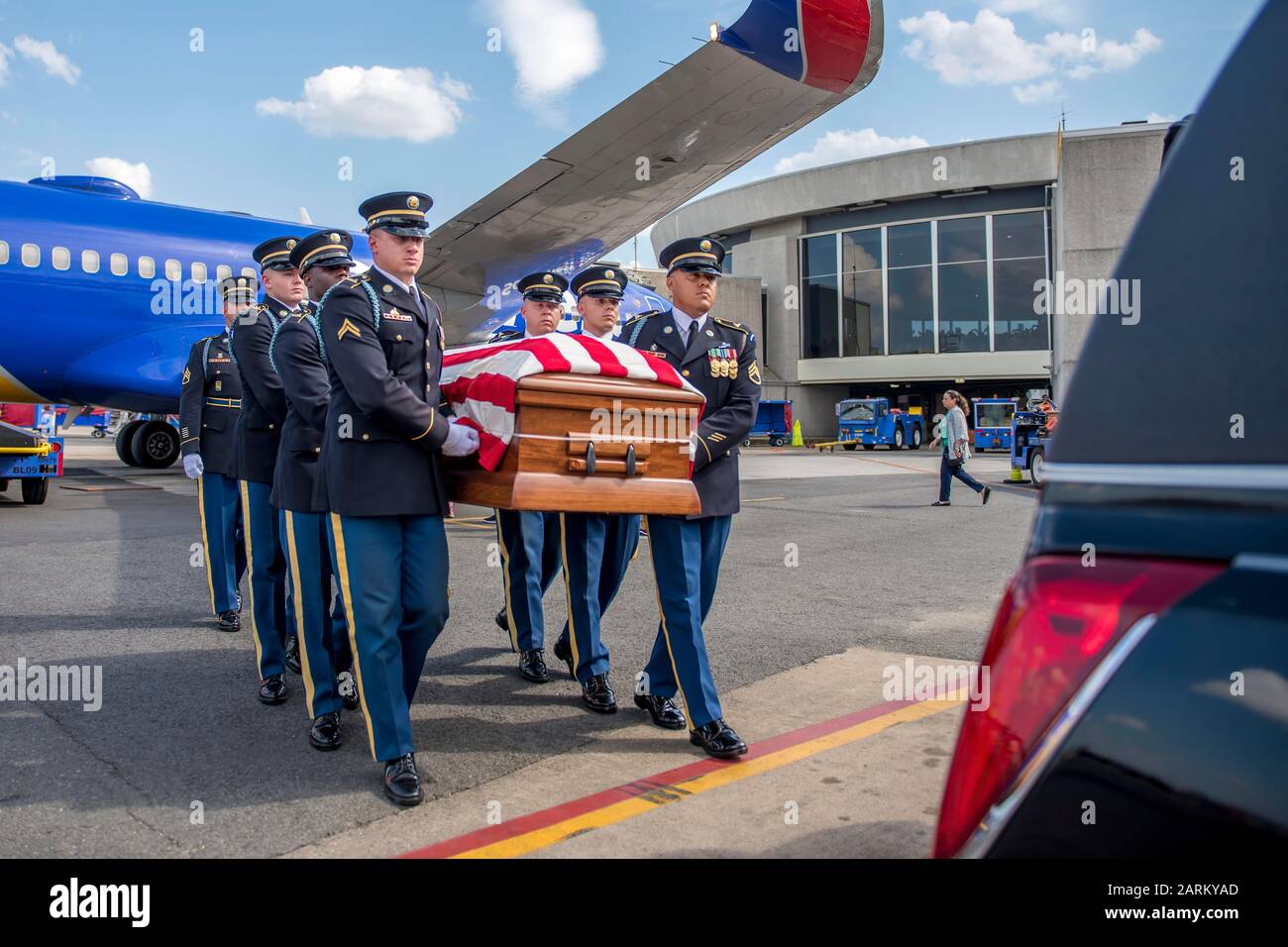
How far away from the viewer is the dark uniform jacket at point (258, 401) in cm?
495

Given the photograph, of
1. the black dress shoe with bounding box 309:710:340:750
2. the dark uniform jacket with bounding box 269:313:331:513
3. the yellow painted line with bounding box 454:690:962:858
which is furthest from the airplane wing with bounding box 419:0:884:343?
the black dress shoe with bounding box 309:710:340:750

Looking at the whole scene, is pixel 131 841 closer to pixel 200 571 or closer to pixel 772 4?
pixel 200 571

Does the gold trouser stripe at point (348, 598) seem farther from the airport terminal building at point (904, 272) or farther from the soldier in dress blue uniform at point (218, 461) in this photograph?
the airport terminal building at point (904, 272)

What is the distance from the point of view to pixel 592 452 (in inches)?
135

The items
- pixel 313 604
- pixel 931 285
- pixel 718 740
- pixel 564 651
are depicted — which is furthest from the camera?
pixel 931 285

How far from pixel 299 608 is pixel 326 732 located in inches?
22.5

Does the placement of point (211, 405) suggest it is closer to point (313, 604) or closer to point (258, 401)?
point (258, 401)

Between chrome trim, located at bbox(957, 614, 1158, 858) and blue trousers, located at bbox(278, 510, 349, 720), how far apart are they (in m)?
3.31

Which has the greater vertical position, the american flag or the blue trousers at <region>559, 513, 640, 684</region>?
the american flag

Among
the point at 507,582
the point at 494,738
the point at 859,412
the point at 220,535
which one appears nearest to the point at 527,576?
the point at 507,582

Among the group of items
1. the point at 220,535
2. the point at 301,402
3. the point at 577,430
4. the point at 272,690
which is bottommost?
the point at 272,690

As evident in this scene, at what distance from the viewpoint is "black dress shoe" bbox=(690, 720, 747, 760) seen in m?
3.71

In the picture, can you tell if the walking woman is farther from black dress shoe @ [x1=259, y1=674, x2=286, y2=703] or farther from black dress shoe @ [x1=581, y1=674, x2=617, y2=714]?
black dress shoe @ [x1=259, y1=674, x2=286, y2=703]
